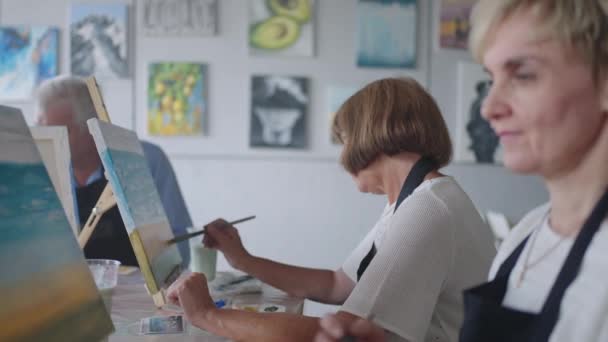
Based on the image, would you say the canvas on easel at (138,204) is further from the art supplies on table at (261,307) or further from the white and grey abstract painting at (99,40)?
the white and grey abstract painting at (99,40)

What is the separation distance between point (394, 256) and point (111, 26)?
2.32 m

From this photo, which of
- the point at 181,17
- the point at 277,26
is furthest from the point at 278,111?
the point at 181,17

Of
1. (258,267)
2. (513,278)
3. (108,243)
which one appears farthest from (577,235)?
(108,243)

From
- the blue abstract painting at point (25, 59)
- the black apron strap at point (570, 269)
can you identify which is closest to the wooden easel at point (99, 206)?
the black apron strap at point (570, 269)

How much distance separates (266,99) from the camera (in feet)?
9.13

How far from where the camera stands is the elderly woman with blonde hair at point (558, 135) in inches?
24.1

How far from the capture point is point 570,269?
2.12 ft

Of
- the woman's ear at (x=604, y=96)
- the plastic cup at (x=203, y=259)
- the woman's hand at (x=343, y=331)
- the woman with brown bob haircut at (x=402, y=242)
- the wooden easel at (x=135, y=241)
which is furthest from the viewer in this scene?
the plastic cup at (x=203, y=259)

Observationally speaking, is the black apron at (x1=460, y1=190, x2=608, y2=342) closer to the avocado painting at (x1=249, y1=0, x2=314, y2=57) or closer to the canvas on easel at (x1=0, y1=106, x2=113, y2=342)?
the canvas on easel at (x1=0, y1=106, x2=113, y2=342)

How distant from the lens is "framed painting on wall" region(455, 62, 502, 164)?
279cm

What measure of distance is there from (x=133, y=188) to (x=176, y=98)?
1.65 m

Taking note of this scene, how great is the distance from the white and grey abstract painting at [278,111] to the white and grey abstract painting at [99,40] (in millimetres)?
703

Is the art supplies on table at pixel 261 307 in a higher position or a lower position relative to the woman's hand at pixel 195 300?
lower

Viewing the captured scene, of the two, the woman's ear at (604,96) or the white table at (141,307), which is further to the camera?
the white table at (141,307)
